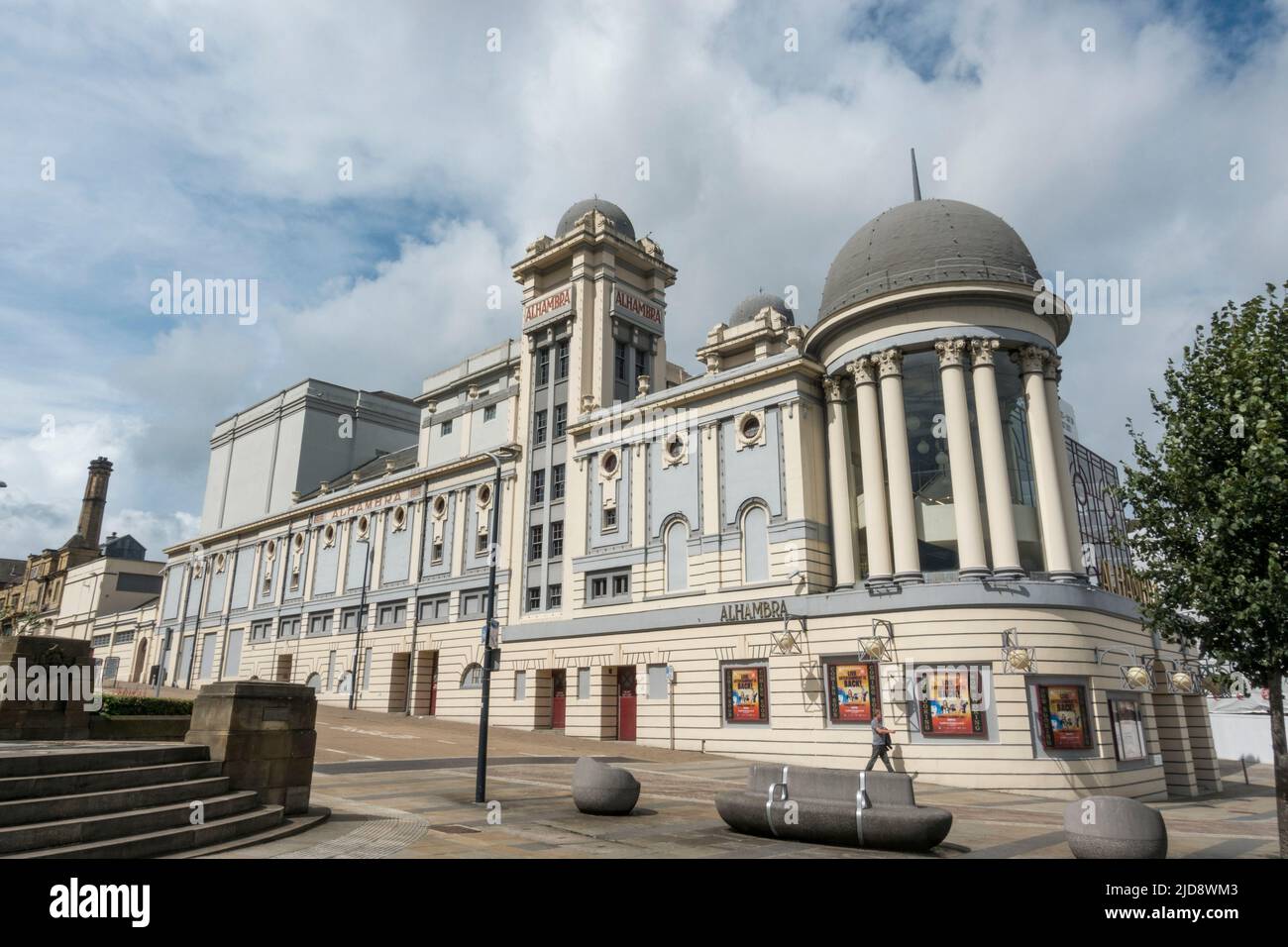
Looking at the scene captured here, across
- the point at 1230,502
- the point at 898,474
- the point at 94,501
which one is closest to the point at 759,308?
the point at 898,474

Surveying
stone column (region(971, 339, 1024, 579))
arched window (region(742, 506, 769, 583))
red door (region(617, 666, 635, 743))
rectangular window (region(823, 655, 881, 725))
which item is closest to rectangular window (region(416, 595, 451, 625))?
red door (region(617, 666, 635, 743))

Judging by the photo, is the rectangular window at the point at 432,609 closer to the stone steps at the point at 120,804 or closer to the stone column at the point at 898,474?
the stone column at the point at 898,474

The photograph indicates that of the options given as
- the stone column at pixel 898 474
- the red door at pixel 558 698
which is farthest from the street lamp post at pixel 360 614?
the stone column at pixel 898 474

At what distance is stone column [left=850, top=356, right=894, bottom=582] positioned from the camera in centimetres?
3053

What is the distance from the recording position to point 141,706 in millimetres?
22281

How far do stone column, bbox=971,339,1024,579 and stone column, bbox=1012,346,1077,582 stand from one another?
1213mm

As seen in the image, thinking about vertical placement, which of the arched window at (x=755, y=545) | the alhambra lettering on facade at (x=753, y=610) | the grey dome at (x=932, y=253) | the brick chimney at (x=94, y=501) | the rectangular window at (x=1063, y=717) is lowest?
the rectangular window at (x=1063, y=717)

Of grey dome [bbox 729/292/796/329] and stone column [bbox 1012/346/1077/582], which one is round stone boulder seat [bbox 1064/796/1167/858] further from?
grey dome [bbox 729/292/796/329]

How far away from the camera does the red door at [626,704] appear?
37.3m

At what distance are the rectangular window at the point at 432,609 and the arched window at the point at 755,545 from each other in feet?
73.8

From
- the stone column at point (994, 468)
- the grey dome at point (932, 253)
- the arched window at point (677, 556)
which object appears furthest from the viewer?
the arched window at point (677, 556)

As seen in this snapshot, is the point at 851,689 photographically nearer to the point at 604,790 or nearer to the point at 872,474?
the point at 872,474

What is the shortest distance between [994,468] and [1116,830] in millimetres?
20706
